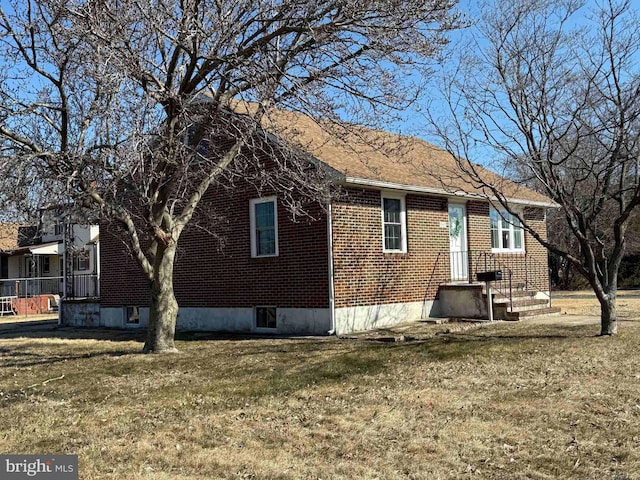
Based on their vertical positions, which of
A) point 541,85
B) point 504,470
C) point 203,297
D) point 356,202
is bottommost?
point 504,470

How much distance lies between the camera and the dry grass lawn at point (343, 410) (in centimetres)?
514

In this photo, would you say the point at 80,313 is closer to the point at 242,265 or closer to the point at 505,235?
the point at 242,265

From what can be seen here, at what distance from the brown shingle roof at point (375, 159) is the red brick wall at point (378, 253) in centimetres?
53

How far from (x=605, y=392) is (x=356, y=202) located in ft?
24.5

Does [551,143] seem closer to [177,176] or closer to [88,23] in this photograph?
[177,176]

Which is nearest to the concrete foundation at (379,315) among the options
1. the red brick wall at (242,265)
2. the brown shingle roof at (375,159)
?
the red brick wall at (242,265)

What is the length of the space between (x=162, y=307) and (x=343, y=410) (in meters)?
5.29

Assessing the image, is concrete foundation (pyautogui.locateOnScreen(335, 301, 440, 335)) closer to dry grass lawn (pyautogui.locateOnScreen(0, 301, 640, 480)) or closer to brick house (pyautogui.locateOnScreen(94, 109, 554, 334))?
brick house (pyautogui.locateOnScreen(94, 109, 554, 334))

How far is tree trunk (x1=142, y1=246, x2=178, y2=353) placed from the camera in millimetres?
11203

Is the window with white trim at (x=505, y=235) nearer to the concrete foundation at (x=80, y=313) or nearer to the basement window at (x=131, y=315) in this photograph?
the basement window at (x=131, y=315)

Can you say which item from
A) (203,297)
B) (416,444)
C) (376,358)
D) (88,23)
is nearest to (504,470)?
(416,444)

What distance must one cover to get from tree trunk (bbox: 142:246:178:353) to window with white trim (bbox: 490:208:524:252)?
32.8ft

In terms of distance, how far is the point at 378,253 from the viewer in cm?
1437

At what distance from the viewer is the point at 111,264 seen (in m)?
18.5
